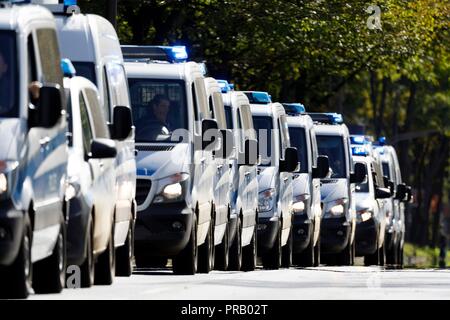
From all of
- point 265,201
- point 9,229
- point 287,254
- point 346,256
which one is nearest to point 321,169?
point 287,254

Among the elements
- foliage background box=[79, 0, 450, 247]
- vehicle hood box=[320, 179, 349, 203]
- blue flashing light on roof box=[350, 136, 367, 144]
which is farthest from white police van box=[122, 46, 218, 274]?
blue flashing light on roof box=[350, 136, 367, 144]

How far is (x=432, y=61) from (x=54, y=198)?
37.0m

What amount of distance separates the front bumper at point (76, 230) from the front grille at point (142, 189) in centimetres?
492

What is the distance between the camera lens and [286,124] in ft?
97.6

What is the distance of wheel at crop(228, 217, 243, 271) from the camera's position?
25.6 meters

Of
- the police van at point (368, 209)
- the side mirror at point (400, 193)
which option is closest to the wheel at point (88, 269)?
the police van at point (368, 209)

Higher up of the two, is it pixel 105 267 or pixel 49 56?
pixel 49 56

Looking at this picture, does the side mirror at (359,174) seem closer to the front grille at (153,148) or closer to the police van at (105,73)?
the front grille at (153,148)

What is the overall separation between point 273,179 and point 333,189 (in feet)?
20.5

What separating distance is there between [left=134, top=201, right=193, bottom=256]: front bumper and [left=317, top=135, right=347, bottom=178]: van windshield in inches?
544

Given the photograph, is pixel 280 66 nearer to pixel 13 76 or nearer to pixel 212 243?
pixel 212 243

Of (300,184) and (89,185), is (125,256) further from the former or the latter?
(300,184)

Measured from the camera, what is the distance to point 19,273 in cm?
1393
